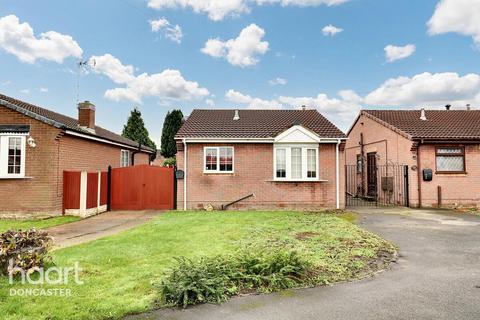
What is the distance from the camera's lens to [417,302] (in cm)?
419

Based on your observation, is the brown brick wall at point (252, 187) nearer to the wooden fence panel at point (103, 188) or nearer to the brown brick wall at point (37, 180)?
the wooden fence panel at point (103, 188)

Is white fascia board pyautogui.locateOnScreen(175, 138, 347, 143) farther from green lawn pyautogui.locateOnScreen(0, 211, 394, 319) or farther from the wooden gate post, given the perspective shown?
green lawn pyautogui.locateOnScreen(0, 211, 394, 319)

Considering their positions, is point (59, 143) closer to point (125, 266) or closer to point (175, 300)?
point (125, 266)

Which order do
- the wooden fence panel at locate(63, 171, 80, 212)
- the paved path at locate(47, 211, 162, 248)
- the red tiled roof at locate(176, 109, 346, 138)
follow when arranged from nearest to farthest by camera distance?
1. the paved path at locate(47, 211, 162, 248)
2. the wooden fence panel at locate(63, 171, 80, 212)
3. the red tiled roof at locate(176, 109, 346, 138)

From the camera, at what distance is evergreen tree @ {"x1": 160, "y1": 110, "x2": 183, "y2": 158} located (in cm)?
3538

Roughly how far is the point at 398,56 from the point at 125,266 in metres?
21.3

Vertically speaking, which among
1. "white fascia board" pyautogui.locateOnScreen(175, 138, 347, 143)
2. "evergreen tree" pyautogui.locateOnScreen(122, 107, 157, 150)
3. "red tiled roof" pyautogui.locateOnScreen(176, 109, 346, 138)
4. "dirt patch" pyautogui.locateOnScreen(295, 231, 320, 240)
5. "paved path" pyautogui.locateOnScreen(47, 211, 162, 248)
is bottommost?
"paved path" pyautogui.locateOnScreen(47, 211, 162, 248)

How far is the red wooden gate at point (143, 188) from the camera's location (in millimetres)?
14789

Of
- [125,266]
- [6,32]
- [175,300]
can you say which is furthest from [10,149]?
[175,300]

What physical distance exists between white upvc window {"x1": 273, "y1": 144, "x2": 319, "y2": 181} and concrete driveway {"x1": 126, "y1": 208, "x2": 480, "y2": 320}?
775 centimetres

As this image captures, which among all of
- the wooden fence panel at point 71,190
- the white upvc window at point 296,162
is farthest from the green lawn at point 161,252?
the wooden fence panel at point 71,190

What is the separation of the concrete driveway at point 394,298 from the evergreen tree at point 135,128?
3334 centimetres

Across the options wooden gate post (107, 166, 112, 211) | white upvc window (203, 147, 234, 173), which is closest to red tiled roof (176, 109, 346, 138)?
white upvc window (203, 147, 234, 173)

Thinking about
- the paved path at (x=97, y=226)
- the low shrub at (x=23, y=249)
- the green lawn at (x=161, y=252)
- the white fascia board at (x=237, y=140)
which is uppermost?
the white fascia board at (x=237, y=140)
